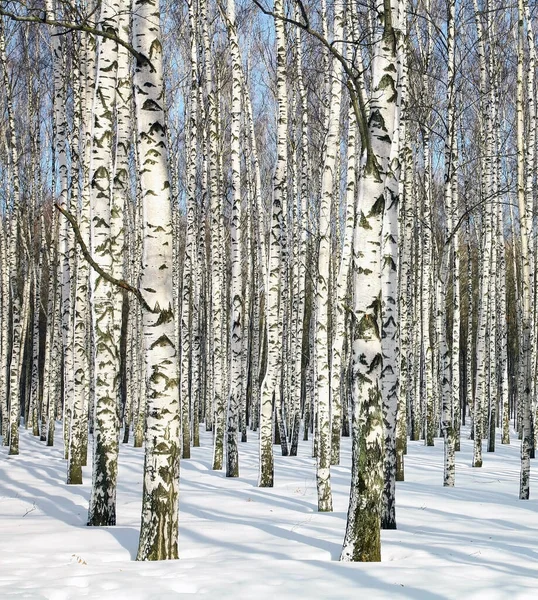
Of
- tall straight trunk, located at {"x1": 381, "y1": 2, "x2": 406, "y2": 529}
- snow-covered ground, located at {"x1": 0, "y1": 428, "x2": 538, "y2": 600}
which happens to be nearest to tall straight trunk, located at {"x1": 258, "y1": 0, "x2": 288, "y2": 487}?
snow-covered ground, located at {"x1": 0, "y1": 428, "x2": 538, "y2": 600}

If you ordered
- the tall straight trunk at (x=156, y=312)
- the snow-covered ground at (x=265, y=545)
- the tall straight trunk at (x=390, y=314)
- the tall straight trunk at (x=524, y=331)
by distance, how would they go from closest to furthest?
1. the snow-covered ground at (x=265, y=545)
2. the tall straight trunk at (x=156, y=312)
3. the tall straight trunk at (x=390, y=314)
4. the tall straight trunk at (x=524, y=331)

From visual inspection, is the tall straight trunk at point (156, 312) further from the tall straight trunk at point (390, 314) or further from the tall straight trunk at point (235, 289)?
the tall straight trunk at point (235, 289)

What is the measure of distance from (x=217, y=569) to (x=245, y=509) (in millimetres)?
4006

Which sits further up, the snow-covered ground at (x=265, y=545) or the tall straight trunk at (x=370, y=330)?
the tall straight trunk at (x=370, y=330)

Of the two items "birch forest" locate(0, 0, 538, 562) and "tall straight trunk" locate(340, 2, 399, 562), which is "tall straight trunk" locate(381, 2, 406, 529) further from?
"tall straight trunk" locate(340, 2, 399, 562)

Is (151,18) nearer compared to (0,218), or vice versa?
(151,18)

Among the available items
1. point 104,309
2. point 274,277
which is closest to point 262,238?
point 274,277

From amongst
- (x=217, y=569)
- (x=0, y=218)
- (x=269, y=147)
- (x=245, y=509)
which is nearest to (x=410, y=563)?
(x=217, y=569)

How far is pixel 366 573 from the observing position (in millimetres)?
4766

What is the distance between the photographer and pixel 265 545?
602 centimetres

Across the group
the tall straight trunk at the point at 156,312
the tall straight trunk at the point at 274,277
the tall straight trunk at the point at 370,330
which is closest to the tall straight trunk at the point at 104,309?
the tall straight trunk at the point at 156,312

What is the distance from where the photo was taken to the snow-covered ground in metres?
4.32

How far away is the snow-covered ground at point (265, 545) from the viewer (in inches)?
170

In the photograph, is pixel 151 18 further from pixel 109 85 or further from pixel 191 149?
pixel 191 149
